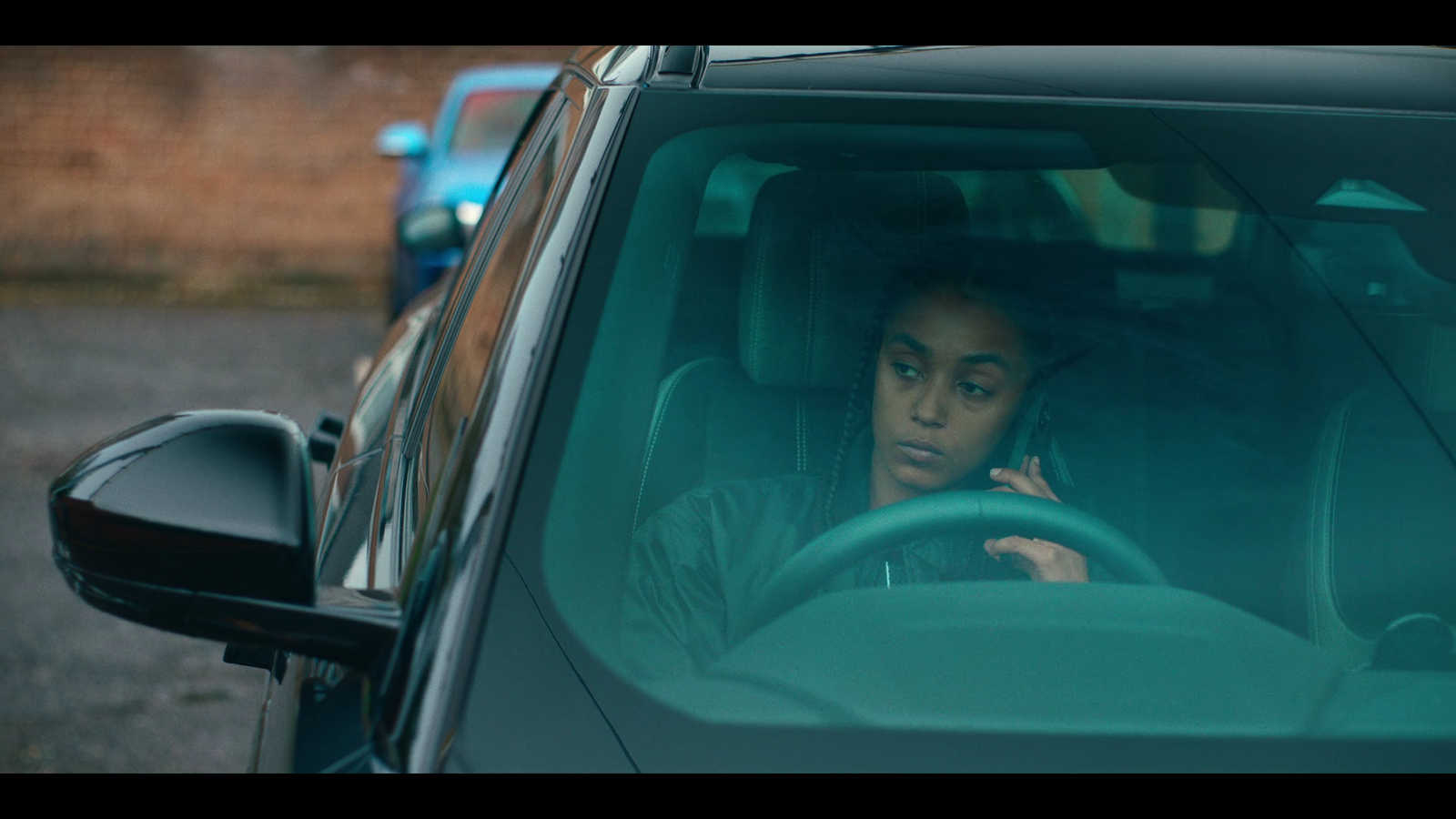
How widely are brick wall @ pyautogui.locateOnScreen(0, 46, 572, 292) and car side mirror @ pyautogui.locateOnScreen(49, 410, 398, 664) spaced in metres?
11.1

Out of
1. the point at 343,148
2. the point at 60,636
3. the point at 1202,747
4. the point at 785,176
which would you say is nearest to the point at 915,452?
the point at 785,176

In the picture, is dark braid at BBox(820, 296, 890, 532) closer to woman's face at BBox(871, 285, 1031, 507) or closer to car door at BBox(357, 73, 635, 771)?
woman's face at BBox(871, 285, 1031, 507)

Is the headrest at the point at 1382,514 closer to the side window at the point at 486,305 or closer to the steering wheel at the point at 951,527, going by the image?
the steering wheel at the point at 951,527

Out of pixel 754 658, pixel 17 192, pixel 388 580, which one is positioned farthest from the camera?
pixel 17 192

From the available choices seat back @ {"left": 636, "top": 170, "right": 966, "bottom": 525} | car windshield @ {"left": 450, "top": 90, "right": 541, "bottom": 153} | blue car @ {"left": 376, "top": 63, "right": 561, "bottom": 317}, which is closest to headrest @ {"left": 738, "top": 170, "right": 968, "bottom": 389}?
seat back @ {"left": 636, "top": 170, "right": 966, "bottom": 525}

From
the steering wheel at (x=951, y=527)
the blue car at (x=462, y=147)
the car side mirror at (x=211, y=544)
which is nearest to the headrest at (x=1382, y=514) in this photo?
the steering wheel at (x=951, y=527)

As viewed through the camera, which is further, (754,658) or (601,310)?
(601,310)

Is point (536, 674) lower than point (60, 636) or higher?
higher

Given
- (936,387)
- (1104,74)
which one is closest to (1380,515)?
(936,387)

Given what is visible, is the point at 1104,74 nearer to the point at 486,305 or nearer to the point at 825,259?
the point at 825,259

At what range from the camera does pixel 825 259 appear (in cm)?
164
